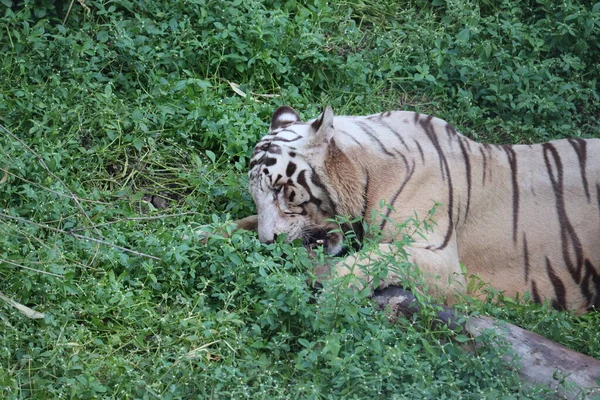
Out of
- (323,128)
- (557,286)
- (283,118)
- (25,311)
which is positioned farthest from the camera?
(283,118)

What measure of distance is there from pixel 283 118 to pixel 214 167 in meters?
0.47

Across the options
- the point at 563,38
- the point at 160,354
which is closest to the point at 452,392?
the point at 160,354

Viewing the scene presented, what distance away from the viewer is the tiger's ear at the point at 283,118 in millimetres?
4805

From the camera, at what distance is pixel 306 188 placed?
4430 millimetres

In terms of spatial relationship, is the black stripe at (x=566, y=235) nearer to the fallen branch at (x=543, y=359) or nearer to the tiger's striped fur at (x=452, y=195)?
the tiger's striped fur at (x=452, y=195)

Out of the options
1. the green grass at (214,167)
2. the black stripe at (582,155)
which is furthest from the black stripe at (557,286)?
the black stripe at (582,155)

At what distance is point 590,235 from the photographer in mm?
4512

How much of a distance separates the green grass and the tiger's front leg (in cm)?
15

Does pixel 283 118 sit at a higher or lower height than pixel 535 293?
higher

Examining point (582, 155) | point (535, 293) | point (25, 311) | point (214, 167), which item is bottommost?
point (25, 311)

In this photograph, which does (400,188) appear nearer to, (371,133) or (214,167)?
(371,133)

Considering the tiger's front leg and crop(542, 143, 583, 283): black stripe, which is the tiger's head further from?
crop(542, 143, 583, 283): black stripe

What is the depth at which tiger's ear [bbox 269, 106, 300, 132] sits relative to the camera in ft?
15.8

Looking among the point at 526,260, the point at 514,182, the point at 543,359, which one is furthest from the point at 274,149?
the point at 543,359
